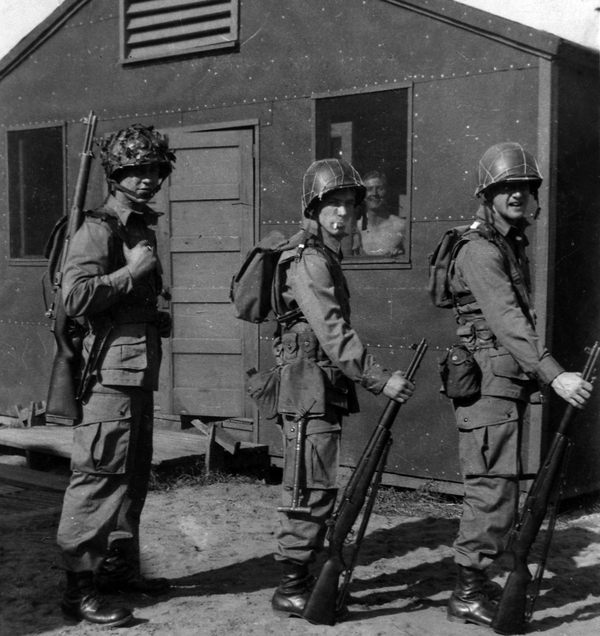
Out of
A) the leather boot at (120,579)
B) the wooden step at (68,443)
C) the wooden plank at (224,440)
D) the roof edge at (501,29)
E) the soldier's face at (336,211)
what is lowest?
the leather boot at (120,579)

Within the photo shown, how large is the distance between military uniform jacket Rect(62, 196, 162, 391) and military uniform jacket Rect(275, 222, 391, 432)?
68 cm

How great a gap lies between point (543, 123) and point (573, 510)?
2870 mm

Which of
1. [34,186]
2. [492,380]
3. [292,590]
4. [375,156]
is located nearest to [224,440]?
[375,156]

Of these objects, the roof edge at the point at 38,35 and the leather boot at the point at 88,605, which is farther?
the roof edge at the point at 38,35

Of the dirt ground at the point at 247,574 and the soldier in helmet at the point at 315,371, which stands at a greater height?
the soldier in helmet at the point at 315,371

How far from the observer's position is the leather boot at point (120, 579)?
472cm

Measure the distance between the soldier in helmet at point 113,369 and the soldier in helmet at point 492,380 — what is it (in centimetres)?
161

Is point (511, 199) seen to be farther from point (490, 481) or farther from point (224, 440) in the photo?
point (224, 440)

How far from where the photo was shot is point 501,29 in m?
6.25

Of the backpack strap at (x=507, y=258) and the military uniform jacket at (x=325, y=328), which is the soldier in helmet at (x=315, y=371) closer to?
the military uniform jacket at (x=325, y=328)

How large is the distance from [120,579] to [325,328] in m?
1.77

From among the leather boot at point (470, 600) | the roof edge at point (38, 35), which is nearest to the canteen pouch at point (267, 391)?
the leather boot at point (470, 600)

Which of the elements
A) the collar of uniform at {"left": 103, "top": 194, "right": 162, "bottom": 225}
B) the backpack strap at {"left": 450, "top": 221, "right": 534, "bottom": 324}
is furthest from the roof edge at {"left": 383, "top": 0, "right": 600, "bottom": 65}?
the collar of uniform at {"left": 103, "top": 194, "right": 162, "bottom": 225}

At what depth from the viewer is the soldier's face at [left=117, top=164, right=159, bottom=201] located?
180 inches
